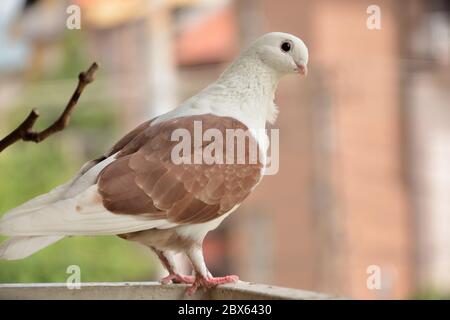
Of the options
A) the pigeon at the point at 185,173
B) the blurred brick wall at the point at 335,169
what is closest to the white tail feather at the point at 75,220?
the pigeon at the point at 185,173

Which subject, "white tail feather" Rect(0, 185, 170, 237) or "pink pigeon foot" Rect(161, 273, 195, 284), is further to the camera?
"pink pigeon foot" Rect(161, 273, 195, 284)

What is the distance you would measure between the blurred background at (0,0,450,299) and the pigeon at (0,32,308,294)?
3.78 meters

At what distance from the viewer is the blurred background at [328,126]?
17.8ft

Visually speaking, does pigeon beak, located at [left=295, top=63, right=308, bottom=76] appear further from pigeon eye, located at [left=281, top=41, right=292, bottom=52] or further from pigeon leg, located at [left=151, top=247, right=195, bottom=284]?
pigeon leg, located at [left=151, top=247, right=195, bottom=284]

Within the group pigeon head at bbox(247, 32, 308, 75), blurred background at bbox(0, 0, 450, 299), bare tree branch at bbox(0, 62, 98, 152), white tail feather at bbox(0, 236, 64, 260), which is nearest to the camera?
bare tree branch at bbox(0, 62, 98, 152)

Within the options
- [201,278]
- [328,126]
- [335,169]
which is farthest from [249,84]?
[328,126]

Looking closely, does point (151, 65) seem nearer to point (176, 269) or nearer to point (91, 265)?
point (91, 265)

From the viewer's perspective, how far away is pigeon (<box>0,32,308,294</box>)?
0.82m

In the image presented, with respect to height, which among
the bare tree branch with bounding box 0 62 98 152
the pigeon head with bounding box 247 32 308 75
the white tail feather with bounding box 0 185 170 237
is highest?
the pigeon head with bounding box 247 32 308 75

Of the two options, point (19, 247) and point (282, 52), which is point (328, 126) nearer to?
point (282, 52)

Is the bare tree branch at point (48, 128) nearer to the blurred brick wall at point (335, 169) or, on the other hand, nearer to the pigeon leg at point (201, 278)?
the pigeon leg at point (201, 278)

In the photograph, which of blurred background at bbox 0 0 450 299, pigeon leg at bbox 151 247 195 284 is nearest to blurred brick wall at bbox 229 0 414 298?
blurred background at bbox 0 0 450 299

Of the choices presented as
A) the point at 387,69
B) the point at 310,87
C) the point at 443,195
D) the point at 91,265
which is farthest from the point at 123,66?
the point at 91,265
